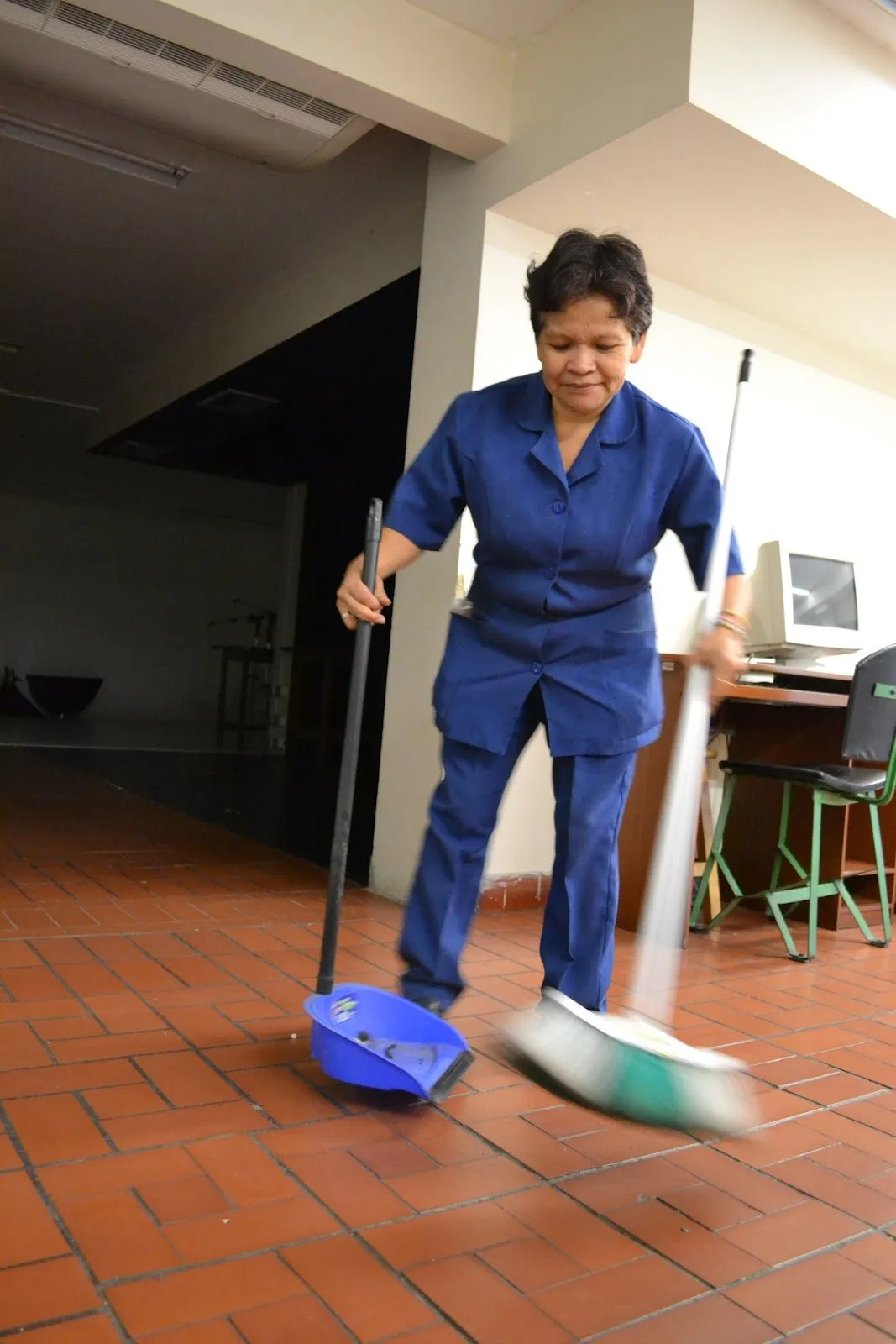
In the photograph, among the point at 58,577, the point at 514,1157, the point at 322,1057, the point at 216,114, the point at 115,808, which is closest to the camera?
the point at 514,1157

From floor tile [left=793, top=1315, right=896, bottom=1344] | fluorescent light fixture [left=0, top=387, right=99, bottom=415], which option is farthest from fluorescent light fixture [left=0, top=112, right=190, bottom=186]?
fluorescent light fixture [left=0, top=387, right=99, bottom=415]

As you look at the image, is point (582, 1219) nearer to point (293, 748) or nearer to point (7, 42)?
point (7, 42)

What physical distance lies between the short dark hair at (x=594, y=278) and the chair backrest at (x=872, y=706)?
1.67 metres

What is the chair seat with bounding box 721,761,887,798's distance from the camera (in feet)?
10.3

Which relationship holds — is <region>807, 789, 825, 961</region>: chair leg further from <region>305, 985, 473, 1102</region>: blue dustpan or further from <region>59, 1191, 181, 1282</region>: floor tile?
<region>59, 1191, 181, 1282</region>: floor tile

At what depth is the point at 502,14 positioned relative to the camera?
3033mm

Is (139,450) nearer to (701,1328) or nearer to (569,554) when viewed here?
(569,554)

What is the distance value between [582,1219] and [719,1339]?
0.90 ft

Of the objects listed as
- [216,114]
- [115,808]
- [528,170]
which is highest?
[216,114]

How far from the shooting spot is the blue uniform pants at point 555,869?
1837 millimetres

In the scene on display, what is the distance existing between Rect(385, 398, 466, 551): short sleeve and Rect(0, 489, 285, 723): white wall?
9960 mm

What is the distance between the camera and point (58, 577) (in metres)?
12.0

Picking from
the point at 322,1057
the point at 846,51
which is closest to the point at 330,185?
the point at 846,51

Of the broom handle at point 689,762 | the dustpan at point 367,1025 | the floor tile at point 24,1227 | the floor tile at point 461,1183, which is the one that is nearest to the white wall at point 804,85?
the broom handle at point 689,762
